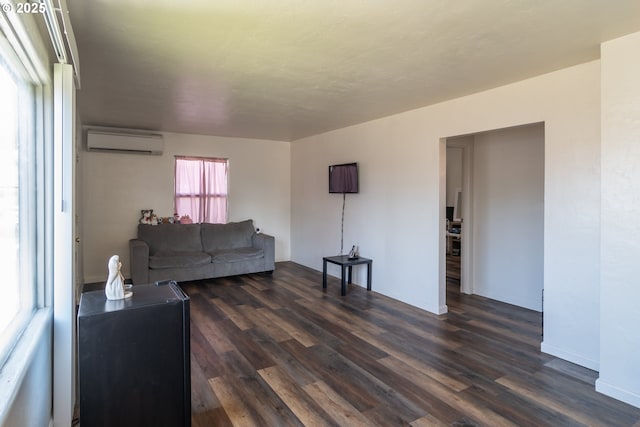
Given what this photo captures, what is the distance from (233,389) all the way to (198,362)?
537mm

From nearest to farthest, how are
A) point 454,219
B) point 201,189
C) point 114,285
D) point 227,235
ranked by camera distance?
1. point 114,285
2. point 227,235
3. point 201,189
4. point 454,219

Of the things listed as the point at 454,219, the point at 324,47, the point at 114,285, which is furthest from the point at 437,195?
the point at 454,219

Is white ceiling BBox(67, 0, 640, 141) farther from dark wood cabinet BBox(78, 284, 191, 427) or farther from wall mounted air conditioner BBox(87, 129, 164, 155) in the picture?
dark wood cabinet BBox(78, 284, 191, 427)

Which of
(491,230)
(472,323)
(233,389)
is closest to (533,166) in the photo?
(491,230)

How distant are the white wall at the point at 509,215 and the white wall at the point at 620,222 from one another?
64.3 inches

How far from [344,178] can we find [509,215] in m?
2.23

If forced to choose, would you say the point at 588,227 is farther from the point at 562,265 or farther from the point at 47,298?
the point at 47,298

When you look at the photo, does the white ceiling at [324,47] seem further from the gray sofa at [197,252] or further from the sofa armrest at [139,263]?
the gray sofa at [197,252]

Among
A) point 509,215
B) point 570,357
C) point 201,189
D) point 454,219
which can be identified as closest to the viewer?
point 570,357

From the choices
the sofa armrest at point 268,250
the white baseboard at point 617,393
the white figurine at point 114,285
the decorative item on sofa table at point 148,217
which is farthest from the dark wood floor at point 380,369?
the decorative item on sofa table at point 148,217

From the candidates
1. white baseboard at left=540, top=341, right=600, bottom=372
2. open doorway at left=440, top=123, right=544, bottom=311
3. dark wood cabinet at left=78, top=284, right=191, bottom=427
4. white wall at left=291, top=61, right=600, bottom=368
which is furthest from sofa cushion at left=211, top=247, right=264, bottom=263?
white baseboard at left=540, top=341, right=600, bottom=372

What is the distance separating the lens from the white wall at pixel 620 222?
2.39 metres

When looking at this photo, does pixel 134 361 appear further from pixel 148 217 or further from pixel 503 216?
pixel 148 217

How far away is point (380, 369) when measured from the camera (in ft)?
9.33
